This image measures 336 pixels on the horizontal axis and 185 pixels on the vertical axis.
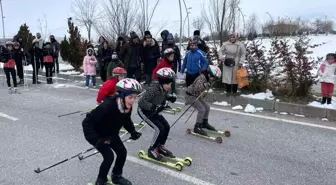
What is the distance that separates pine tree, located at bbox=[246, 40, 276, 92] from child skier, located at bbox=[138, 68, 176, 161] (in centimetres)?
492

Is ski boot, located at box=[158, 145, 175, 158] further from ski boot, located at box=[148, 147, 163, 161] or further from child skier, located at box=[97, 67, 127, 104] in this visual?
child skier, located at box=[97, 67, 127, 104]

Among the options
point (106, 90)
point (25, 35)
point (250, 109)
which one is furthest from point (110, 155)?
point (25, 35)

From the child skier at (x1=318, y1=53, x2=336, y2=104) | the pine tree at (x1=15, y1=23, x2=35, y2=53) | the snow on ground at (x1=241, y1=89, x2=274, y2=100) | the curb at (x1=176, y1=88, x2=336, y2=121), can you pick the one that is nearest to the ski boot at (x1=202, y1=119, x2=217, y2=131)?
the curb at (x1=176, y1=88, x2=336, y2=121)

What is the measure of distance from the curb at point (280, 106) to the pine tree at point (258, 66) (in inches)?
37.0

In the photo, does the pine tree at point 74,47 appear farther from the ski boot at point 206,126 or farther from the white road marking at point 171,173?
the white road marking at point 171,173

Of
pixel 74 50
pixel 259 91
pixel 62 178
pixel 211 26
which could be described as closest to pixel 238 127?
pixel 259 91

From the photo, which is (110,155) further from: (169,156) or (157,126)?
(169,156)

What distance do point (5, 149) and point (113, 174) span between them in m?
2.70

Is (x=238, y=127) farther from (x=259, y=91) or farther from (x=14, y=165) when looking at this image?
(x=14, y=165)

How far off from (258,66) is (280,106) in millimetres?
1713

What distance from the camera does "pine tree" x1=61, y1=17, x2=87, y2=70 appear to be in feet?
54.3

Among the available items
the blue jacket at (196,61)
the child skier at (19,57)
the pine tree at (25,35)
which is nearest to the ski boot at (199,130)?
the blue jacket at (196,61)

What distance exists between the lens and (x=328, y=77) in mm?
7727

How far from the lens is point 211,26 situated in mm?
13922
